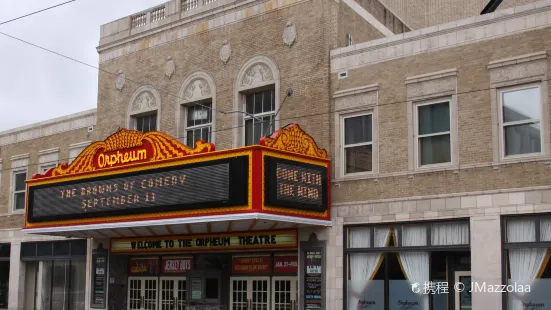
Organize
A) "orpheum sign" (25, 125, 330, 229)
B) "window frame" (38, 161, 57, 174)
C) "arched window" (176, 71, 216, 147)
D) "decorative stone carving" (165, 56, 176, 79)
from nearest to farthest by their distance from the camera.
Answer: "orpheum sign" (25, 125, 330, 229)
"arched window" (176, 71, 216, 147)
"decorative stone carving" (165, 56, 176, 79)
"window frame" (38, 161, 57, 174)

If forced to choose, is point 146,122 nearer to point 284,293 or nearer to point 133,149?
point 133,149

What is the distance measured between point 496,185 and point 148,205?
9859 mm

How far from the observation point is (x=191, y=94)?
25547 mm

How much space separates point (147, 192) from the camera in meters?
22.2

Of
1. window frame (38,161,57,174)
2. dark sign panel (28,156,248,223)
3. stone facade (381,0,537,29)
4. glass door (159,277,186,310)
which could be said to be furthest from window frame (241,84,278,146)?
window frame (38,161,57,174)

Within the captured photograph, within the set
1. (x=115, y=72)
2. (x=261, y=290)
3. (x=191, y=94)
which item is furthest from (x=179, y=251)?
(x=115, y=72)

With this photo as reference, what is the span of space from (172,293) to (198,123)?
5977 mm

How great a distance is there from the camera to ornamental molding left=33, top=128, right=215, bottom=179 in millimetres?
21531

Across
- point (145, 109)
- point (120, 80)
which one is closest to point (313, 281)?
point (145, 109)

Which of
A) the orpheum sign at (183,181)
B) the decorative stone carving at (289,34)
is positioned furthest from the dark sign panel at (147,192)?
the decorative stone carving at (289,34)

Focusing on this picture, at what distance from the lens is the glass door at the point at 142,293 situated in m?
26.7

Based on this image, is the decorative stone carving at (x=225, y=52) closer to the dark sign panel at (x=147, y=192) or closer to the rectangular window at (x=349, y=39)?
the rectangular window at (x=349, y=39)

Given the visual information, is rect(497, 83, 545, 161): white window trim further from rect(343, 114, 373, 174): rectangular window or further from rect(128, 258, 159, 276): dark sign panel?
rect(128, 258, 159, 276): dark sign panel
